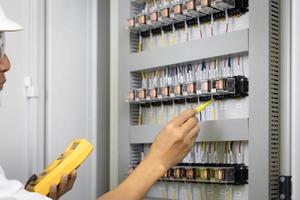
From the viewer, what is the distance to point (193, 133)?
177cm

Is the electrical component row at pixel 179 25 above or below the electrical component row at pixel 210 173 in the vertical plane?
above

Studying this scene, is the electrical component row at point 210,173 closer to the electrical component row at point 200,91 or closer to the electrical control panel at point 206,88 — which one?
the electrical control panel at point 206,88

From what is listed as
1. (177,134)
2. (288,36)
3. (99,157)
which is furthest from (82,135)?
(288,36)

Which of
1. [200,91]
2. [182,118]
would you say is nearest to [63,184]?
[182,118]

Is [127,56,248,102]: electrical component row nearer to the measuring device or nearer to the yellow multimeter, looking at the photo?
the measuring device

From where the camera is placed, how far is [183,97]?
201 cm

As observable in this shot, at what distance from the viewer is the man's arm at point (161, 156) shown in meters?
1.58

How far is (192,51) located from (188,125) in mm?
348

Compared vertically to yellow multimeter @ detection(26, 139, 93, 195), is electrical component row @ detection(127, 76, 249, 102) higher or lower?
higher

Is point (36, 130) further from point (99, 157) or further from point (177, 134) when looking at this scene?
point (177, 134)

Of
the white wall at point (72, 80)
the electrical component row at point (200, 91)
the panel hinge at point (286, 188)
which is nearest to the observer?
the panel hinge at point (286, 188)

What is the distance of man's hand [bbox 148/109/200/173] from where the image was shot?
1702 mm

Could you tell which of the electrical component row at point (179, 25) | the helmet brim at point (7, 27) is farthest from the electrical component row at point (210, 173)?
the helmet brim at point (7, 27)

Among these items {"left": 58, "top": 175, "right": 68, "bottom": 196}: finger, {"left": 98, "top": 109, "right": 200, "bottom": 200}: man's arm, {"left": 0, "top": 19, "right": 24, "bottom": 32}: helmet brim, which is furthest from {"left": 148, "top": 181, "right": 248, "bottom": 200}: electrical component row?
{"left": 0, "top": 19, "right": 24, "bottom": 32}: helmet brim
